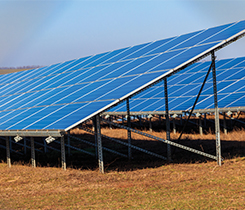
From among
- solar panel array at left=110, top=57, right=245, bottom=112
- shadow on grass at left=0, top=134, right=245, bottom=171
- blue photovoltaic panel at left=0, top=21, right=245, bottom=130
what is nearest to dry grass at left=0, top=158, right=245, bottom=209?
shadow on grass at left=0, top=134, right=245, bottom=171

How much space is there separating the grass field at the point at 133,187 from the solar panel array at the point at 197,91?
8952 millimetres

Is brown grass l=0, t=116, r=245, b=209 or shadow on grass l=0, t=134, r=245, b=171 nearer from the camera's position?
brown grass l=0, t=116, r=245, b=209

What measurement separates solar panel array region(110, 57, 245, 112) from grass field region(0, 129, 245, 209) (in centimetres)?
895

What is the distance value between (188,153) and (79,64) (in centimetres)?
980

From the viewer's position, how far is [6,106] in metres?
21.6

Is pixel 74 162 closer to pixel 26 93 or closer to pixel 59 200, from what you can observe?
pixel 26 93

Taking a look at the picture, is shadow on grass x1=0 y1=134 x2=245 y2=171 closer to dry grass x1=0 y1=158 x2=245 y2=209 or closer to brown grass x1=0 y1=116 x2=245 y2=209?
brown grass x1=0 y1=116 x2=245 y2=209

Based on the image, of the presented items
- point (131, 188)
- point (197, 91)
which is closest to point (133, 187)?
point (131, 188)

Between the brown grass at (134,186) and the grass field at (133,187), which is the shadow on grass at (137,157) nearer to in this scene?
the brown grass at (134,186)

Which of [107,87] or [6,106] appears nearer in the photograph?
[107,87]

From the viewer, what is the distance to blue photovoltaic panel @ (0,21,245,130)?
1456 cm

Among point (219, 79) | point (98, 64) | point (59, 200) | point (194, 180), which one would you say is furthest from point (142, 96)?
point (59, 200)

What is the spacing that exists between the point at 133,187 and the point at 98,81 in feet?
21.9

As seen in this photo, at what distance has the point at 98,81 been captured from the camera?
1780cm
